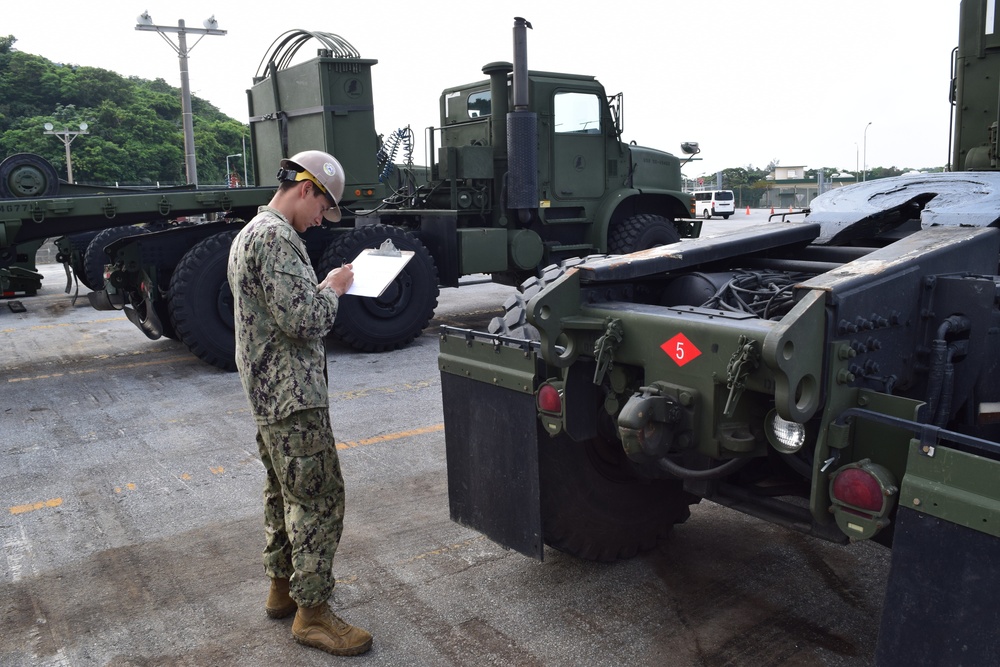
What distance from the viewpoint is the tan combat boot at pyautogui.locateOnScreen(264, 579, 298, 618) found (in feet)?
11.1

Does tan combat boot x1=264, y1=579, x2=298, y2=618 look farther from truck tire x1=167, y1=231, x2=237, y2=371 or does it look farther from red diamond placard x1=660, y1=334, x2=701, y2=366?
truck tire x1=167, y1=231, x2=237, y2=371

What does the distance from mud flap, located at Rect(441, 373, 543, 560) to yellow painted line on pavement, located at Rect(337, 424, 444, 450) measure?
2058mm

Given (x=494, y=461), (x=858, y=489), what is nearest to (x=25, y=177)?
(x=494, y=461)

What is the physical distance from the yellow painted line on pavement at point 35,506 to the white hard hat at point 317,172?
2.70 meters

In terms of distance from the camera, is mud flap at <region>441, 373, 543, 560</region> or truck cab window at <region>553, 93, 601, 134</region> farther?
truck cab window at <region>553, 93, 601, 134</region>

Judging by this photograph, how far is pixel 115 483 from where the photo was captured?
503 centimetres

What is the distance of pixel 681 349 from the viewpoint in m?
2.75

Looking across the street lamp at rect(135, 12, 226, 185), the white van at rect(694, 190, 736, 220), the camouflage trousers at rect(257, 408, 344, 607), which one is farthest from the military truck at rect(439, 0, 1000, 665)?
the white van at rect(694, 190, 736, 220)

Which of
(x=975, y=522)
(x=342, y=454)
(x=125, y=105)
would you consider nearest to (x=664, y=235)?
(x=342, y=454)

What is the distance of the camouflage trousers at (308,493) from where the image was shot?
308 centimetres

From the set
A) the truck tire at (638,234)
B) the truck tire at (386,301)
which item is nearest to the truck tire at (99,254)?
the truck tire at (386,301)

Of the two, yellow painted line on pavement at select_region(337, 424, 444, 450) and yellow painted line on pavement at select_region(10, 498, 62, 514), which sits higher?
yellow painted line on pavement at select_region(337, 424, 444, 450)

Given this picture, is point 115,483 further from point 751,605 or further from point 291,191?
point 751,605

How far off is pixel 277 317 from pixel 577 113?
7881 mm
